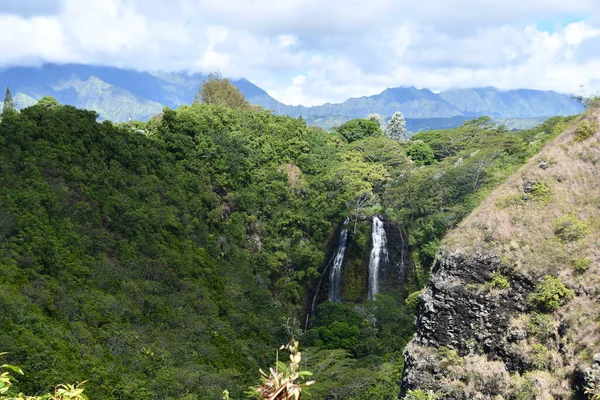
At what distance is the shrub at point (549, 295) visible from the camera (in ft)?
50.0

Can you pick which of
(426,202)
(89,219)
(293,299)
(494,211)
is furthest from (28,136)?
(426,202)

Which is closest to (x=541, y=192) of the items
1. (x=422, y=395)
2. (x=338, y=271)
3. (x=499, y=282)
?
(x=499, y=282)

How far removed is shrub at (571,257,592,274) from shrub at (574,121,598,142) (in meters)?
5.77

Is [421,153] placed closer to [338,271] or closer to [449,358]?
[338,271]

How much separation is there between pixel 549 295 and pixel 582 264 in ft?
4.34

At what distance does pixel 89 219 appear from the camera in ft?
92.0

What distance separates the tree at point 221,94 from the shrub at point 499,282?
130 ft

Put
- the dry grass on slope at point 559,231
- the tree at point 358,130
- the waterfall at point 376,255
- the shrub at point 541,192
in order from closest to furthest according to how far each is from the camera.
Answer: the dry grass on slope at point 559,231, the shrub at point 541,192, the waterfall at point 376,255, the tree at point 358,130

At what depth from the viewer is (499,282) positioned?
52.9 feet

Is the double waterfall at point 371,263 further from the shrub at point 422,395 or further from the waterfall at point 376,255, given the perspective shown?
the shrub at point 422,395

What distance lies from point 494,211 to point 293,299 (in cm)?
2300

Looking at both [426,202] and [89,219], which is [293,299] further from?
[89,219]

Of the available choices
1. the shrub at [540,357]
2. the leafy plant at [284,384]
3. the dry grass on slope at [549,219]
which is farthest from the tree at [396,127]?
the leafy plant at [284,384]

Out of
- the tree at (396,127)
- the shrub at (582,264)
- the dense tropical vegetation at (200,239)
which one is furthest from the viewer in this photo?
the tree at (396,127)
